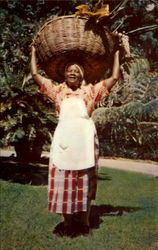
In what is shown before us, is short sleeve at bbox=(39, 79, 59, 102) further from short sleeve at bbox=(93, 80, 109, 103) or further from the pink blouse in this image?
short sleeve at bbox=(93, 80, 109, 103)

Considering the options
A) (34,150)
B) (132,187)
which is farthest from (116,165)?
(132,187)

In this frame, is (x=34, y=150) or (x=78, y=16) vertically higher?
(x=78, y=16)

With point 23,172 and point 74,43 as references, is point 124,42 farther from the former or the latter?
point 23,172

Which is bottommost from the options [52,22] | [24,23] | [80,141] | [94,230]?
[94,230]

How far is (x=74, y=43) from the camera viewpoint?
2311 mm

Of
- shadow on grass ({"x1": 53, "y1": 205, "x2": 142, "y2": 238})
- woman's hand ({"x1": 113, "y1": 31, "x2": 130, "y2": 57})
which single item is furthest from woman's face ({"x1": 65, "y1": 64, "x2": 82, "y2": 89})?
shadow on grass ({"x1": 53, "y1": 205, "x2": 142, "y2": 238})

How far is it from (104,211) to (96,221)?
43 centimetres

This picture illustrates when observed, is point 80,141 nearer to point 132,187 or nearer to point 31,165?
point 132,187

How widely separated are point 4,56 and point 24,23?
2.70 ft

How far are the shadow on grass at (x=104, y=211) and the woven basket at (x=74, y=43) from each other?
3.83ft

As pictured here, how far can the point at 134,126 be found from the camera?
668 cm

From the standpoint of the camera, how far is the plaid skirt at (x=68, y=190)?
234 centimetres

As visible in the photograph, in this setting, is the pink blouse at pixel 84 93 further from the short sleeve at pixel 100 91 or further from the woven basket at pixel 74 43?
the woven basket at pixel 74 43

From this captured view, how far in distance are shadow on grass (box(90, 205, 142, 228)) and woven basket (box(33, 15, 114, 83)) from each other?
117 cm
